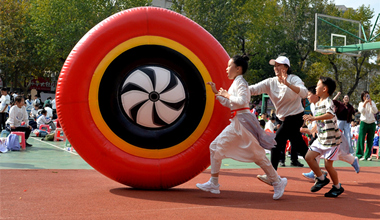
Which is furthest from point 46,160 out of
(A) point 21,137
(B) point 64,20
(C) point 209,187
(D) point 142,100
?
(B) point 64,20

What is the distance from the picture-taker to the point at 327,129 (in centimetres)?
575

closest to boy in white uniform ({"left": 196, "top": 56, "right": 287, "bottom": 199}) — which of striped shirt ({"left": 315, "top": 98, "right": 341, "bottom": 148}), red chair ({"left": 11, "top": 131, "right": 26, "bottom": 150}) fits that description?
striped shirt ({"left": 315, "top": 98, "right": 341, "bottom": 148})

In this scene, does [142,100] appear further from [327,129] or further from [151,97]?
[327,129]

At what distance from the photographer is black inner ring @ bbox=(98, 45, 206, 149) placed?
5.16 meters

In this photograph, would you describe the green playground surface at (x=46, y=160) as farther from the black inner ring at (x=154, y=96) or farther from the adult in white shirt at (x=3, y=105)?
the adult in white shirt at (x=3, y=105)

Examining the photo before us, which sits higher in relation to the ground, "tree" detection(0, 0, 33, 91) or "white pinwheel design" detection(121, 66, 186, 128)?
"tree" detection(0, 0, 33, 91)

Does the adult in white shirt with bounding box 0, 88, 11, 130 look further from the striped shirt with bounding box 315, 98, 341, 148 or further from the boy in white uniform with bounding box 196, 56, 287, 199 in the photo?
the striped shirt with bounding box 315, 98, 341, 148

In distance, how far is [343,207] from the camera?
16.0ft

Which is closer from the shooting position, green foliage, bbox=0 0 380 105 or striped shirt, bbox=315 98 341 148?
striped shirt, bbox=315 98 341 148

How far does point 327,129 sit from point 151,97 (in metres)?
2.49

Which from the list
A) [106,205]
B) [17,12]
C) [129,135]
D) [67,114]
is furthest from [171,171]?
[17,12]

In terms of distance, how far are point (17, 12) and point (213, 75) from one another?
33926 mm

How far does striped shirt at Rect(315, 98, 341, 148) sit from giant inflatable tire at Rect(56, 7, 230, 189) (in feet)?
4.47

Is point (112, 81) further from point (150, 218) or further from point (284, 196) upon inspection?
point (284, 196)
